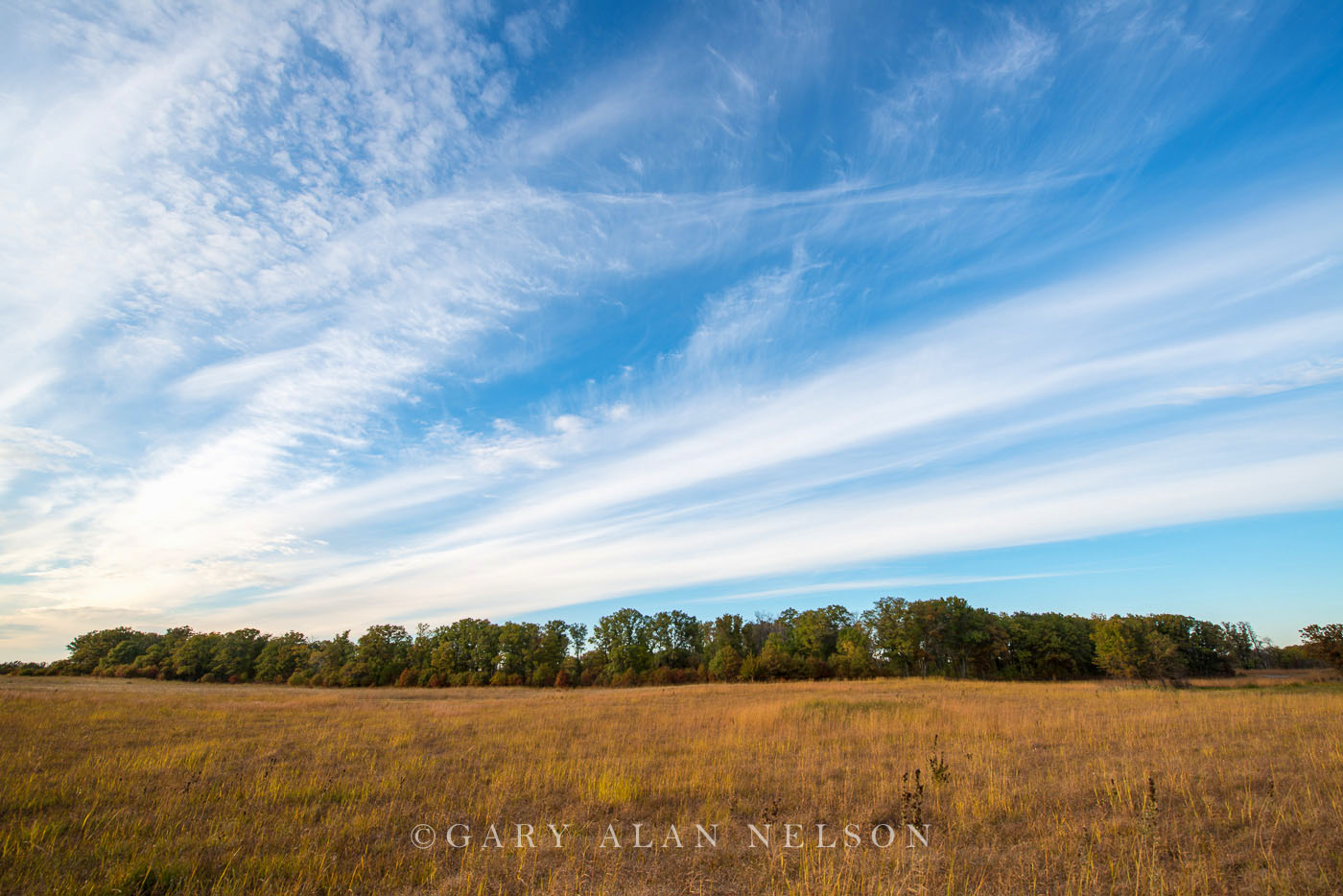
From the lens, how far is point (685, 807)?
830cm

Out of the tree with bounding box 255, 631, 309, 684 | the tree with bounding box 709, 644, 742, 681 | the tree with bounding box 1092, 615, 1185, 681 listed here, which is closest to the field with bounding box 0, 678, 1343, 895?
the tree with bounding box 1092, 615, 1185, 681

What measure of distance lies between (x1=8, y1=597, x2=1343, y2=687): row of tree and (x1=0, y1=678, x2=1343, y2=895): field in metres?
48.4

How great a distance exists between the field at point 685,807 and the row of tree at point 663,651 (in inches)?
1907

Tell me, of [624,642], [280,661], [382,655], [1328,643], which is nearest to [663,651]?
[624,642]

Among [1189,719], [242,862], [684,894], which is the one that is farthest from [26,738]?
[1189,719]

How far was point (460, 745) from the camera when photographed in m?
14.0

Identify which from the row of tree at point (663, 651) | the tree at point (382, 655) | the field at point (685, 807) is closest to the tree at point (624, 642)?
the row of tree at point (663, 651)

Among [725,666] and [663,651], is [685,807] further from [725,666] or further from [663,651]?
[663,651]

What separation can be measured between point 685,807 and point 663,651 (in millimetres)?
68468

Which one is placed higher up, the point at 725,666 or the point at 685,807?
the point at 685,807

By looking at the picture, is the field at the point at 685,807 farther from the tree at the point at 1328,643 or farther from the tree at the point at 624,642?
the tree at the point at 624,642

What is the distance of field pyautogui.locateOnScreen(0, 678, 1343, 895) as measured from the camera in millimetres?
5582

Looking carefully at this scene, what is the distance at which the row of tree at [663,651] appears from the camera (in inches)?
2421

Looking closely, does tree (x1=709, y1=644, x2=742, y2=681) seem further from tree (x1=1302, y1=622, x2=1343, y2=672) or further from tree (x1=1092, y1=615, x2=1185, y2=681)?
tree (x1=1302, y1=622, x2=1343, y2=672)
